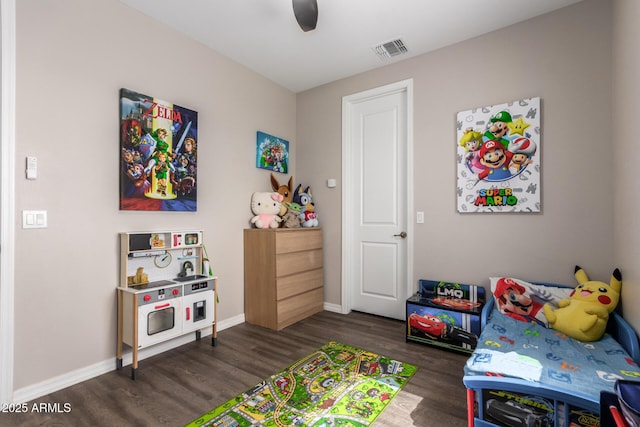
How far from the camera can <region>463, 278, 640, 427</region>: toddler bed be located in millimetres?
1290

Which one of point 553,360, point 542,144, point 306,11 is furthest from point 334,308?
point 306,11

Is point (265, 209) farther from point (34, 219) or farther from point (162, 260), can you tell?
point (34, 219)

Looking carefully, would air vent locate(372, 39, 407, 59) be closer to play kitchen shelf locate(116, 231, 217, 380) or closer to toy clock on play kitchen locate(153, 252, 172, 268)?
play kitchen shelf locate(116, 231, 217, 380)

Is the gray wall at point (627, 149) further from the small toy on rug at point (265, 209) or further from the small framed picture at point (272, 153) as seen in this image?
the small framed picture at point (272, 153)

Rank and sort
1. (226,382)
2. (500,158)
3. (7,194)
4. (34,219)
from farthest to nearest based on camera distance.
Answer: (500,158) → (226,382) → (34,219) → (7,194)

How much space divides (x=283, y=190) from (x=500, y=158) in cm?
224

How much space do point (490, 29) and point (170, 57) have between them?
2.73 m

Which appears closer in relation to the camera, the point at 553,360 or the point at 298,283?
the point at 553,360

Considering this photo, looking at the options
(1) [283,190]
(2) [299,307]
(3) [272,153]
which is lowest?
(2) [299,307]

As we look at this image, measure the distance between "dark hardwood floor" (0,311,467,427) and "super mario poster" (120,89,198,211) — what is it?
1198 millimetres

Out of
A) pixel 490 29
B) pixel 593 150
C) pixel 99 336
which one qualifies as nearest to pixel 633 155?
pixel 593 150

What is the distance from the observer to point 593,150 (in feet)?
7.27

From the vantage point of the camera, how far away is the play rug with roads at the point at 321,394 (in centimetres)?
164

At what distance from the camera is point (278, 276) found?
9.73 feet
